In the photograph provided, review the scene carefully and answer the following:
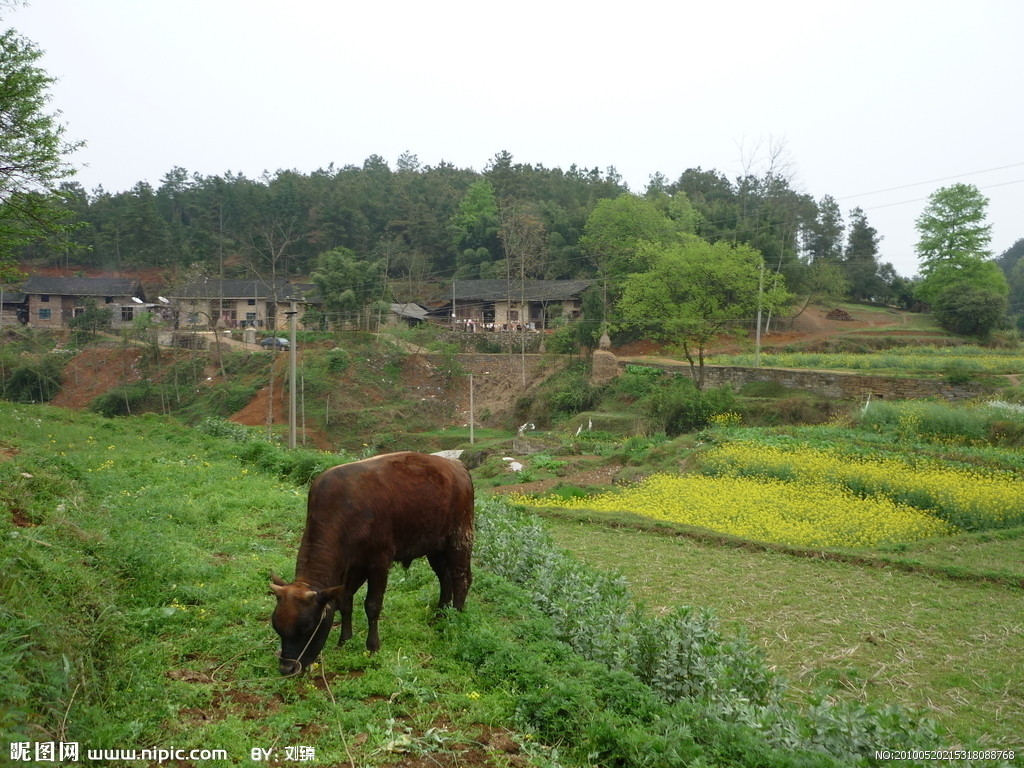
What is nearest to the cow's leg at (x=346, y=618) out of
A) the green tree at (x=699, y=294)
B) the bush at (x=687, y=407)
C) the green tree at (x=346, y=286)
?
the bush at (x=687, y=407)

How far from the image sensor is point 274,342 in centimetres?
4709

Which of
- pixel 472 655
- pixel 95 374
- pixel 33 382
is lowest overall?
pixel 33 382

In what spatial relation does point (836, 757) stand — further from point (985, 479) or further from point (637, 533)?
point (985, 479)

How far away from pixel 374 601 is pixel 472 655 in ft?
2.98

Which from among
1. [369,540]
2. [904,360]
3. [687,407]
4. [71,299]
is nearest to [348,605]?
[369,540]

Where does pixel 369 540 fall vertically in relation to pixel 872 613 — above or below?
above

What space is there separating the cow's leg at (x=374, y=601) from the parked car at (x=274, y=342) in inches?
1720

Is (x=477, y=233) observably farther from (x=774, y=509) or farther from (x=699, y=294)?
(x=774, y=509)

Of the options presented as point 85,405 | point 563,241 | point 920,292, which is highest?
point 563,241

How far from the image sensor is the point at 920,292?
175 feet

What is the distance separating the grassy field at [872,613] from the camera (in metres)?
7.46

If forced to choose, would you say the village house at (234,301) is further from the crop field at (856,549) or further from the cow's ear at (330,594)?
the cow's ear at (330,594)

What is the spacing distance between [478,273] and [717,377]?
30093mm

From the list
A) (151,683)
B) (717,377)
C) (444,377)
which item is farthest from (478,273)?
(151,683)
